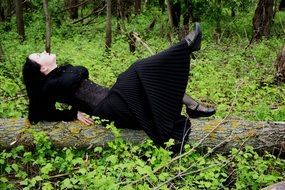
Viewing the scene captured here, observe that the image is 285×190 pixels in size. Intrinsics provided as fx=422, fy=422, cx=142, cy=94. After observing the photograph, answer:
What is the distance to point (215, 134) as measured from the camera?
209 inches

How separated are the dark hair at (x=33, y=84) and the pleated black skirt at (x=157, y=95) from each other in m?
1.00

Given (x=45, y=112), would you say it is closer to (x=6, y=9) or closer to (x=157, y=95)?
(x=157, y=95)

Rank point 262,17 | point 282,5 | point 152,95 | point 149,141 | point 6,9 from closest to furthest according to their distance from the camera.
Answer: point 149,141, point 152,95, point 262,17, point 6,9, point 282,5

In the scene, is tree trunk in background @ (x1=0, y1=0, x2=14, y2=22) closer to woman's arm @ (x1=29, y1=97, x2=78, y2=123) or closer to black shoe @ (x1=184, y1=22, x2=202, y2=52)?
woman's arm @ (x1=29, y1=97, x2=78, y2=123)

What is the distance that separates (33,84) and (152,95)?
155 centimetres

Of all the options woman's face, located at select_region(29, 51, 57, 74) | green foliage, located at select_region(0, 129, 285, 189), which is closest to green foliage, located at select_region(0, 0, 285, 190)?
green foliage, located at select_region(0, 129, 285, 189)

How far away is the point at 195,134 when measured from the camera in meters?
5.33

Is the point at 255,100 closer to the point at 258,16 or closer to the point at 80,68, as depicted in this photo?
the point at 80,68

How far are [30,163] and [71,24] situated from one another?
13301 mm

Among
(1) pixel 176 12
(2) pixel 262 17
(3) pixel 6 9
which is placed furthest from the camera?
(3) pixel 6 9

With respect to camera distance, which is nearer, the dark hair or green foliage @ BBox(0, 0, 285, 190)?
green foliage @ BBox(0, 0, 285, 190)

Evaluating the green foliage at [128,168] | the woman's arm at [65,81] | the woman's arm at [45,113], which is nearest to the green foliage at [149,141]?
the green foliage at [128,168]

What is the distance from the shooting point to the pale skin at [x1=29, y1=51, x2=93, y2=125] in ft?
17.9

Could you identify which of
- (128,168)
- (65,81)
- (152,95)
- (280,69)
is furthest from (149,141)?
(280,69)
